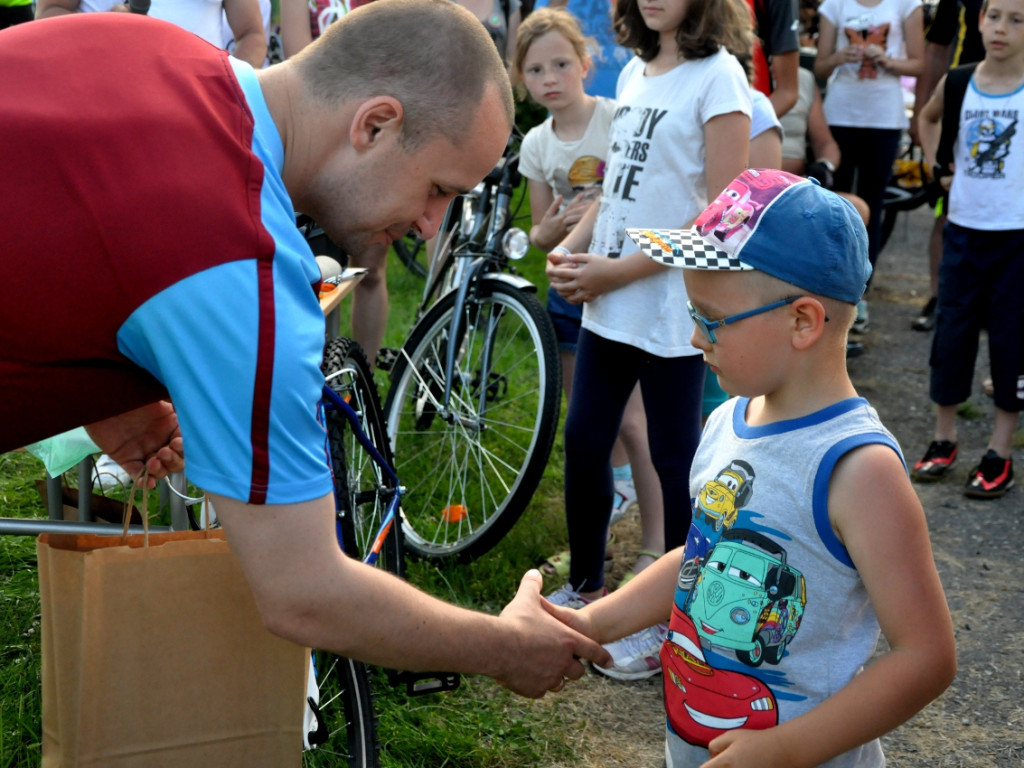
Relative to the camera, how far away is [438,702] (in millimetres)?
3121

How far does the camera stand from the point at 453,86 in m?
1.82

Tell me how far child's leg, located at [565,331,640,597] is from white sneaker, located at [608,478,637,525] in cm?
83

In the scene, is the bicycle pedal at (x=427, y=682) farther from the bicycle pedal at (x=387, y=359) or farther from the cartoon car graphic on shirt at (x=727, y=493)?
the bicycle pedal at (x=387, y=359)

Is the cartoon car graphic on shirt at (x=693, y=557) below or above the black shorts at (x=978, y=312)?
above

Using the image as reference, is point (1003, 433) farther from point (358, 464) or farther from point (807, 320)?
point (807, 320)

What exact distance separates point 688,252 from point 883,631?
0.67 m

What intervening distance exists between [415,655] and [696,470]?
598 mm

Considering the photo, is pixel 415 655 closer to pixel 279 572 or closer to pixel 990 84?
pixel 279 572

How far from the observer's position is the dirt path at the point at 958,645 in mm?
3006

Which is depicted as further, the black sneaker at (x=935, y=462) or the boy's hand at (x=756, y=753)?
the black sneaker at (x=935, y=462)

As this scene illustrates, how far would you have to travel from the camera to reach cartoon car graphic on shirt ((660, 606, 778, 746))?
1728 mm

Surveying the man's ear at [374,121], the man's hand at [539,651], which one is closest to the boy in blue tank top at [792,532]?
the man's hand at [539,651]

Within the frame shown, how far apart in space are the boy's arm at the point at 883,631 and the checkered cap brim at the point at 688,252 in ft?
1.24

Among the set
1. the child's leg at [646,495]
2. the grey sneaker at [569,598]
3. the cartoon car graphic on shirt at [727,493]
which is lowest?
the grey sneaker at [569,598]
